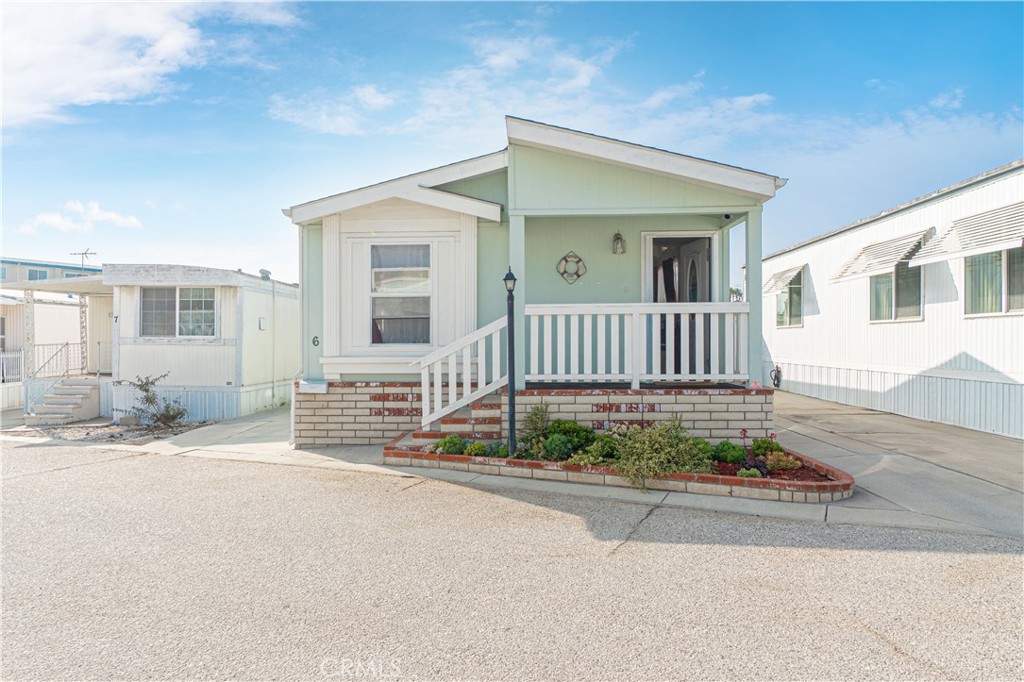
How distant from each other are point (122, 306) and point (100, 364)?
424cm

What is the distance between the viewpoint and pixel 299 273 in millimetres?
8102

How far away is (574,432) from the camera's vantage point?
6465mm

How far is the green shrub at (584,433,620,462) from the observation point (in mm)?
5990

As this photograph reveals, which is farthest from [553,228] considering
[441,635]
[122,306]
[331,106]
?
[122,306]

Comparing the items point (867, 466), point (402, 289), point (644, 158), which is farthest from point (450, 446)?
point (867, 466)

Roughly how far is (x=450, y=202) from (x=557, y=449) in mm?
3564

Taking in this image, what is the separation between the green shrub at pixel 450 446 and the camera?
6578mm

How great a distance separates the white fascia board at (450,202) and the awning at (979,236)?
7103 millimetres

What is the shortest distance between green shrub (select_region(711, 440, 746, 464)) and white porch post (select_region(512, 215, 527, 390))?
2313 mm

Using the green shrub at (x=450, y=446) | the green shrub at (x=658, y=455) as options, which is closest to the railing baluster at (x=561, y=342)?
the green shrub at (x=658, y=455)

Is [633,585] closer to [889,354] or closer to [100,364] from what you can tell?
[889,354]

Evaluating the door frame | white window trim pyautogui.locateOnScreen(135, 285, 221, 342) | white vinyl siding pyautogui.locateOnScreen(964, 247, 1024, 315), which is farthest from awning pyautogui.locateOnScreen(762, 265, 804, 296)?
white window trim pyautogui.locateOnScreen(135, 285, 221, 342)

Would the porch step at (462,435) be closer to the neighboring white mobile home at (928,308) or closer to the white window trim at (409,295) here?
the white window trim at (409,295)

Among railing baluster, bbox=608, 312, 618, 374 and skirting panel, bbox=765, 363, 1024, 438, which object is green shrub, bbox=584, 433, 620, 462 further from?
skirting panel, bbox=765, 363, 1024, 438
